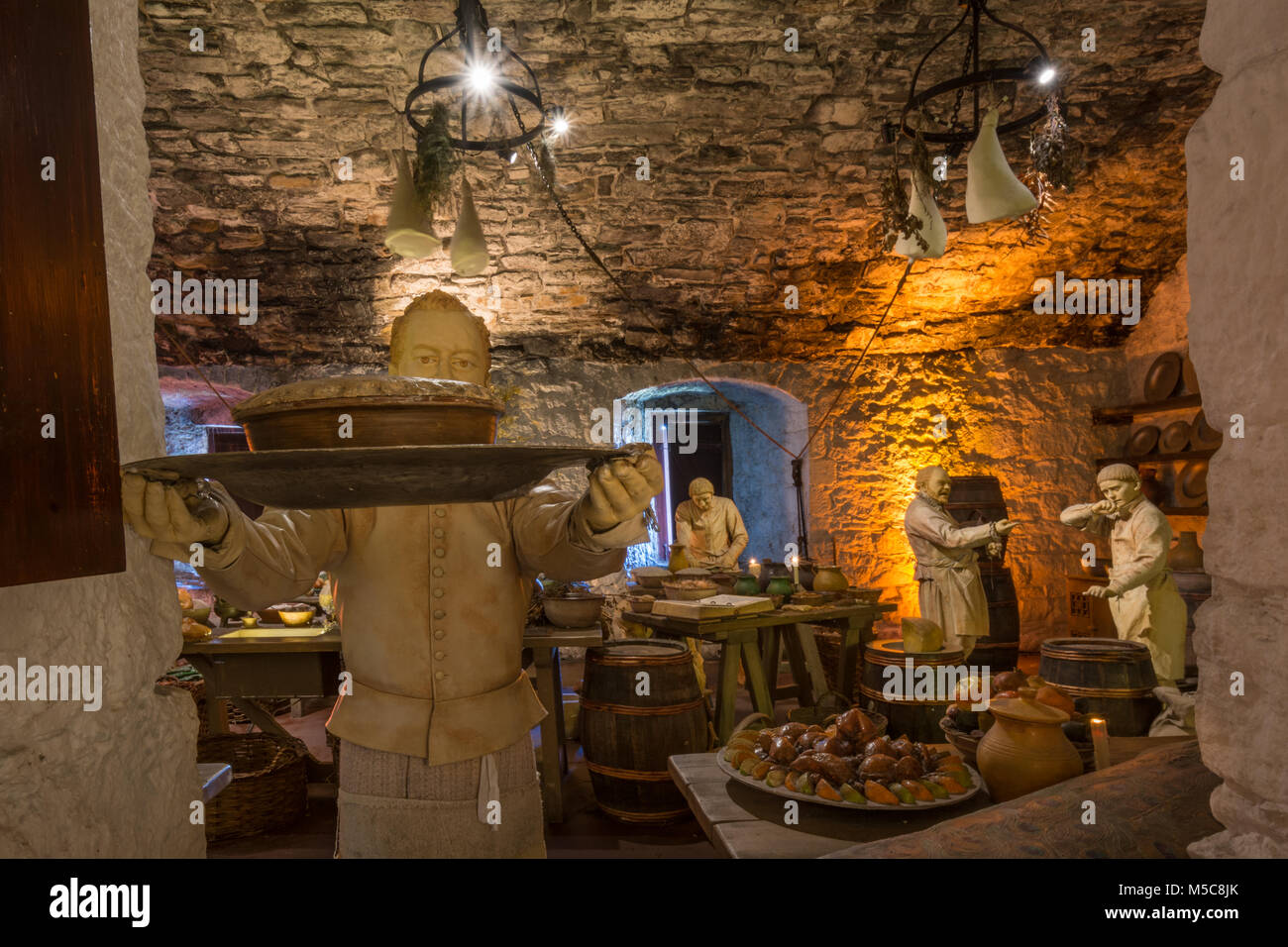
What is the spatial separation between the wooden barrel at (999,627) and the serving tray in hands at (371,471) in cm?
592

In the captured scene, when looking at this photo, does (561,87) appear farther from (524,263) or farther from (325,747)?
A: (325,747)

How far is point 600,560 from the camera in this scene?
163 centimetres

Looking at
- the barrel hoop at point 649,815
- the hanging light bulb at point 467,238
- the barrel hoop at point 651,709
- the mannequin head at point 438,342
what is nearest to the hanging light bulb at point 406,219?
the hanging light bulb at point 467,238

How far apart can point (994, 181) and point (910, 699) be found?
2.24 m

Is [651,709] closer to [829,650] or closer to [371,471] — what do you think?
[371,471]

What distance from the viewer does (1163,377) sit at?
293 inches

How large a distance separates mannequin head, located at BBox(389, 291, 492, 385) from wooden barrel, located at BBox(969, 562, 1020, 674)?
5246 millimetres

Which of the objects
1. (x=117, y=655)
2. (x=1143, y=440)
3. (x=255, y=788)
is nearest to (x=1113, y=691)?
(x=117, y=655)

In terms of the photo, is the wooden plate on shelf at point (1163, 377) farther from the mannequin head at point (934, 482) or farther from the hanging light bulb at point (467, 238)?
the hanging light bulb at point (467, 238)

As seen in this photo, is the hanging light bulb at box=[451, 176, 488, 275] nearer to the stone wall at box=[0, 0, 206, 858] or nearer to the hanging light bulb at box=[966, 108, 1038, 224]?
the hanging light bulb at box=[966, 108, 1038, 224]

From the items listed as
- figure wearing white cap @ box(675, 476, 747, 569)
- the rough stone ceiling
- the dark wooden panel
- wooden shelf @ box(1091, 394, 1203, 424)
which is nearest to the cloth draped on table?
the dark wooden panel

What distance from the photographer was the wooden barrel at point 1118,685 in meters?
2.67

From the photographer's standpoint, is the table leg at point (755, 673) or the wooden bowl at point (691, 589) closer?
the table leg at point (755, 673)

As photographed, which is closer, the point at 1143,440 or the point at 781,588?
the point at 781,588
